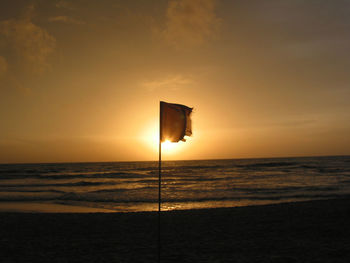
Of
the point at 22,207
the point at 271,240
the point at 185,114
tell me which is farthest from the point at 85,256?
the point at 22,207

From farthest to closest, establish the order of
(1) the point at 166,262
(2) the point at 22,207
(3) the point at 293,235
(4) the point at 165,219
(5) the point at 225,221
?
1. (2) the point at 22,207
2. (4) the point at 165,219
3. (5) the point at 225,221
4. (3) the point at 293,235
5. (1) the point at 166,262

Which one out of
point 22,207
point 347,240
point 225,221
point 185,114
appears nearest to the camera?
point 185,114

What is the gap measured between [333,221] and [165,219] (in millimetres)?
6961

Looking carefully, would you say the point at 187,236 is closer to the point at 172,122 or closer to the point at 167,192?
the point at 172,122

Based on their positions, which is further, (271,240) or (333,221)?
(333,221)

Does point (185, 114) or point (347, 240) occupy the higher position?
point (185, 114)

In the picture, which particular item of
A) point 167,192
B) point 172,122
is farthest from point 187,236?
point 167,192

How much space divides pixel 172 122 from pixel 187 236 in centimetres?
522

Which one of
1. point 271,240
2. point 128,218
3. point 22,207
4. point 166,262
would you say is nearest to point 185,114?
point 166,262

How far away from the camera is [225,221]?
1220 cm

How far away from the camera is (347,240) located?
859 cm

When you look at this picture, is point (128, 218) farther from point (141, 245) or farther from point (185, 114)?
Answer: point (185, 114)

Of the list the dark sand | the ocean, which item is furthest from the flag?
the ocean

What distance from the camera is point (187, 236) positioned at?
9867 millimetres
